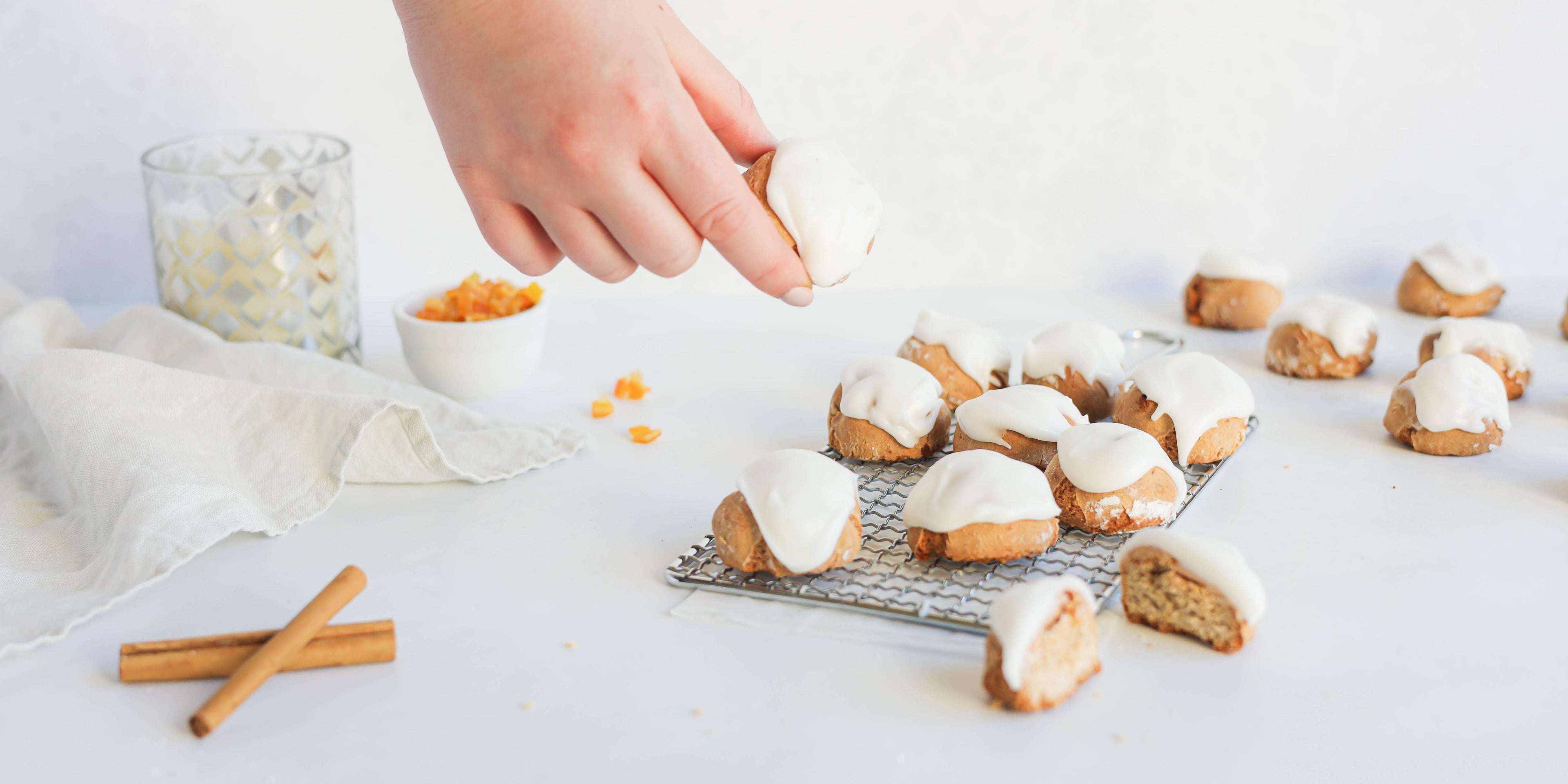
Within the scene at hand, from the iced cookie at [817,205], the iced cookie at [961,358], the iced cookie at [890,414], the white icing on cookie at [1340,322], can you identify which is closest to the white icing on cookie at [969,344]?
the iced cookie at [961,358]

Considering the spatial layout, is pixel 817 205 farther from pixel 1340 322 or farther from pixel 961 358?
pixel 1340 322

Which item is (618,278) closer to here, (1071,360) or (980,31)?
(1071,360)

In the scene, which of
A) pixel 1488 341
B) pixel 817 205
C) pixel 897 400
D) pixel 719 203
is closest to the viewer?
pixel 719 203

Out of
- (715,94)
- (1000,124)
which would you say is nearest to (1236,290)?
(1000,124)

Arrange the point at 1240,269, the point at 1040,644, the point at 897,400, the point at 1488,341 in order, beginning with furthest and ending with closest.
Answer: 1. the point at 1240,269
2. the point at 1488,341
3. the point at 897,400
4. the point at 1040,644

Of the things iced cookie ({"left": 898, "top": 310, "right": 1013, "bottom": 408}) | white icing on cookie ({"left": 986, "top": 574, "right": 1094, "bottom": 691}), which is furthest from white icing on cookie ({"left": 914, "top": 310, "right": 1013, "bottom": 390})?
white icing on cookie ({"left": 986, "top": 574, "right": 1094, "bottom": 691})

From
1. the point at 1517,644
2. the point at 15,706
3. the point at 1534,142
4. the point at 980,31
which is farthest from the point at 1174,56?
the point at 15,706
